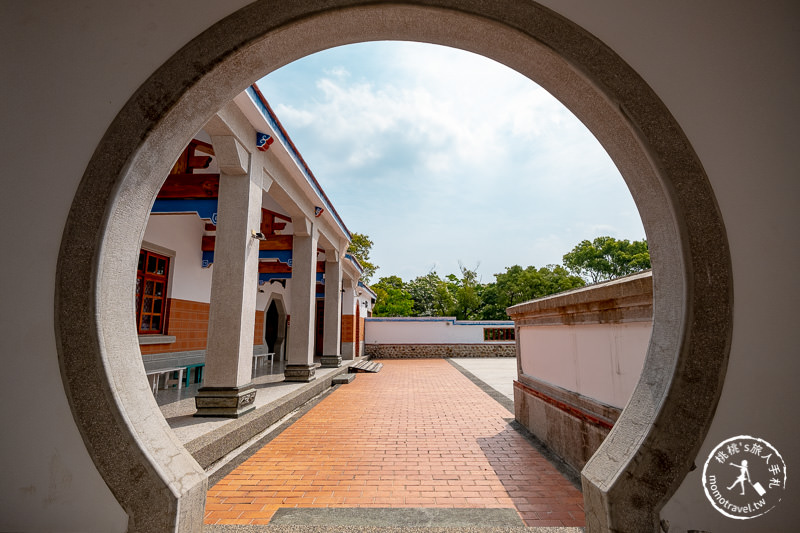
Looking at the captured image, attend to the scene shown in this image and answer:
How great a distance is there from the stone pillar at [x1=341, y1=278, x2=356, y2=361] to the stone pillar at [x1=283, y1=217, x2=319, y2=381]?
5.71 m

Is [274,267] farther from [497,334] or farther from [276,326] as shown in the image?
[497,334]

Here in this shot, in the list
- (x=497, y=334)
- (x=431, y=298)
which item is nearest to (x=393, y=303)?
(x=431, y=298)

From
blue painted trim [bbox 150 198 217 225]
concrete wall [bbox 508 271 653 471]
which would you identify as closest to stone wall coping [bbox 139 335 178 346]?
blue painted trim [bbox 150 198 217 225]

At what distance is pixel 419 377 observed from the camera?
10.8 m

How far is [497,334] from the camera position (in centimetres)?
1966

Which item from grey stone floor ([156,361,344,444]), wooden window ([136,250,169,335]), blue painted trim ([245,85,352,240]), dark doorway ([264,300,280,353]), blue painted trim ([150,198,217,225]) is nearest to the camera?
grey stone floor ([156,361,344,444])

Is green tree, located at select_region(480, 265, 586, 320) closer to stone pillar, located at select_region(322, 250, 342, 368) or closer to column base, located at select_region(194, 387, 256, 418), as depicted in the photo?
stone pillar, located at select_region(322, 250, 342, 368)

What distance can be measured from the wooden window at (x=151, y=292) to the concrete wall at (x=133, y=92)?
541 cm

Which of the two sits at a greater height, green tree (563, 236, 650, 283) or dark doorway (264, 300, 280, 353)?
green tree (563, 236, 650, 283)

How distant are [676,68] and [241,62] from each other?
2.46m

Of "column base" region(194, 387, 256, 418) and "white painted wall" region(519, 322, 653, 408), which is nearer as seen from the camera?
"white painted wall" region(519, 322, 653, 408)

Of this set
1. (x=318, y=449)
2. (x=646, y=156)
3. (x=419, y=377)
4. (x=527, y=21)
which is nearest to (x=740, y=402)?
(x=646, y=156)

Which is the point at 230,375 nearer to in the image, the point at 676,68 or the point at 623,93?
the point at 623,93

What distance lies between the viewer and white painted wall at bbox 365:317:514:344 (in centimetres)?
1881
